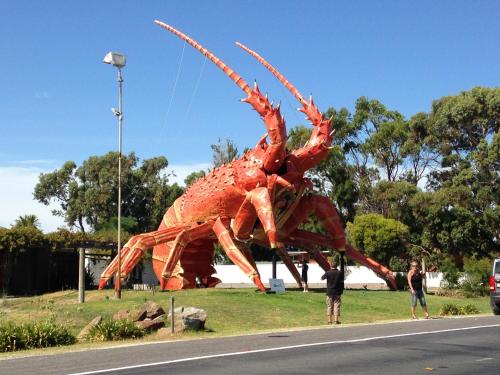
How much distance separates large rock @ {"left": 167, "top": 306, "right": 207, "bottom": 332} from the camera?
1460cm

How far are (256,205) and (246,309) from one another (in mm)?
4591

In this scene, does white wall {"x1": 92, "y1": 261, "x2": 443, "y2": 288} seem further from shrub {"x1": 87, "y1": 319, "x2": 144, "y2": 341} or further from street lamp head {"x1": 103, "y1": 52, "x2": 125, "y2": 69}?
shrub {"x1": 87, "y1": 319, "x2": 144, "y2": 341}

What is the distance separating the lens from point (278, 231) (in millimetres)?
24609

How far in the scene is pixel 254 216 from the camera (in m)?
23.6

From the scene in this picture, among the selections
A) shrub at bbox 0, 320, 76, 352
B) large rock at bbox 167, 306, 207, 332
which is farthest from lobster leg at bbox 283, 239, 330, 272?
shrub at bbox 0, 320, 76, 352

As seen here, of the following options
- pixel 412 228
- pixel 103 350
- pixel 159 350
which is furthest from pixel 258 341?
pixel 412 228

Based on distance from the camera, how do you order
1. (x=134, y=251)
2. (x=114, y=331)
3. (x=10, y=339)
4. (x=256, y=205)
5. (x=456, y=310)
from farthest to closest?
(x=134, y=251)
(x=256, y=205)
(x=456, y=310)
(x=114, y=331)
(x=10, y=339)

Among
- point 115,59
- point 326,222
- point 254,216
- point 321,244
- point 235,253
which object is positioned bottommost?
point 235,253

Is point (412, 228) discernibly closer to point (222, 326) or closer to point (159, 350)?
point (222, 326)

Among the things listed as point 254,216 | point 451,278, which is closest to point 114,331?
point 254,216

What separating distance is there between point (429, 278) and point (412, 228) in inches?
223

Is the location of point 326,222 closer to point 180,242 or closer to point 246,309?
point 180,242

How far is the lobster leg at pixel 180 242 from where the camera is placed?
23266mm

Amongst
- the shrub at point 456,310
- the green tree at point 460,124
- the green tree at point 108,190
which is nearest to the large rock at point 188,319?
the shrub at point 456,310
